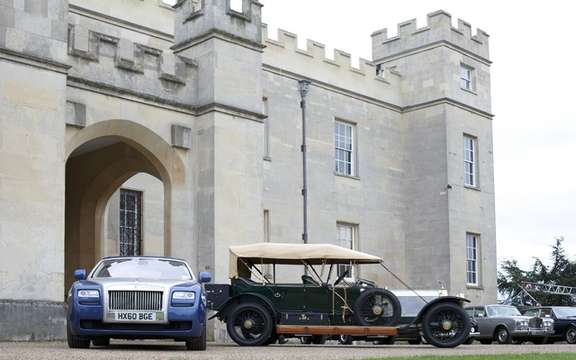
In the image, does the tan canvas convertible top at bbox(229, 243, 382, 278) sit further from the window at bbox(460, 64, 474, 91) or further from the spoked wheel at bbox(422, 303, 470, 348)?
the window at bbox(460, 64, 474, 91)

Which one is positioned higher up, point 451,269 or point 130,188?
point 130,188

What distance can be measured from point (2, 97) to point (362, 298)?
7.50m

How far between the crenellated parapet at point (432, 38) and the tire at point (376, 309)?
19.3 m

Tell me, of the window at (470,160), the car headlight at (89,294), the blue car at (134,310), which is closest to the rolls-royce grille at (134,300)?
the blue car at (134,310)

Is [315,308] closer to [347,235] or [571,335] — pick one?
[571,335]

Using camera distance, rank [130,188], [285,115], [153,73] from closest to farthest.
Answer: [153,73] < [130,188] < [285,115]

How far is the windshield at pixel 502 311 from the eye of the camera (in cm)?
2845

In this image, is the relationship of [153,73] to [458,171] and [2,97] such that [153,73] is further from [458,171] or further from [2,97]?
[458,171]

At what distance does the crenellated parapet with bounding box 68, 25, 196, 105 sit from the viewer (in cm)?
1942

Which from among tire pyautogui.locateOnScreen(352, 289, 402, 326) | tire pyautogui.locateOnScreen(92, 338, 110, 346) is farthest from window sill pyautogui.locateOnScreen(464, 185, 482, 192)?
tire pyautogui.locateOnScreen(92, 338, 110, 346)

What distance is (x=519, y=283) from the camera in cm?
4822

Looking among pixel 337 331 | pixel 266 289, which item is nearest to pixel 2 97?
pixel 266 289

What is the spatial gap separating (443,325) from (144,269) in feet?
19.0

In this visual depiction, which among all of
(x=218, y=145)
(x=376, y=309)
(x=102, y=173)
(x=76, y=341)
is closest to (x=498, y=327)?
(x=218, y=145)
